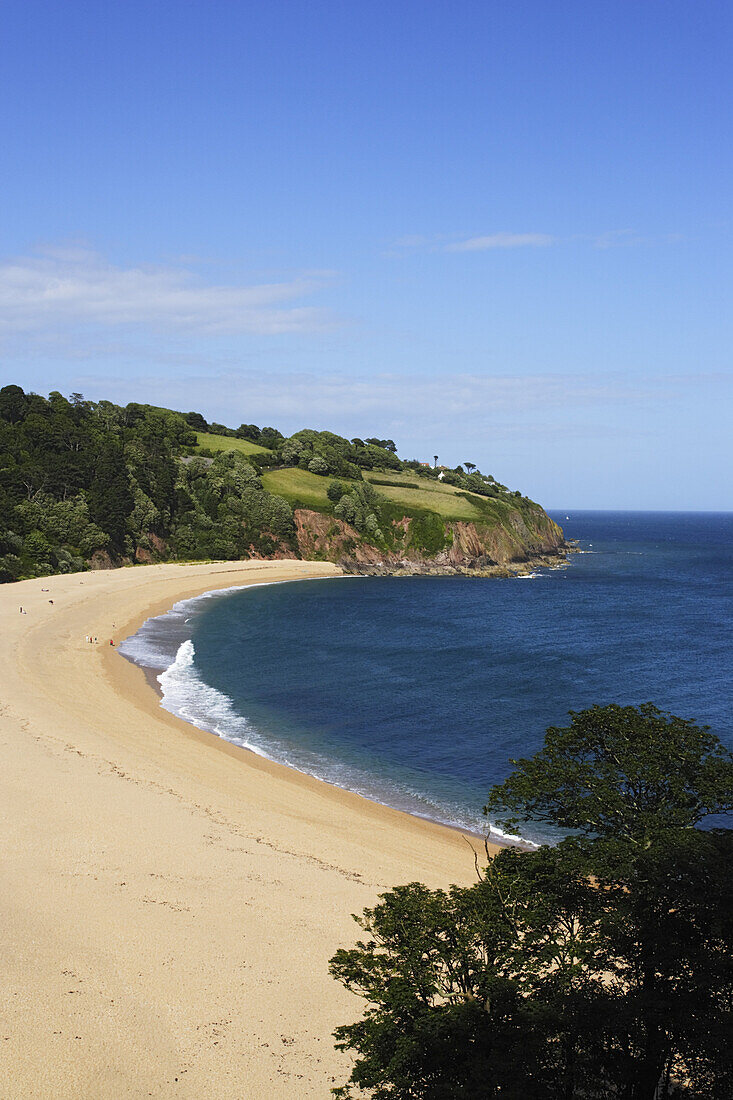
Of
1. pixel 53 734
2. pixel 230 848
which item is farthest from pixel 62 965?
pixel 53 734

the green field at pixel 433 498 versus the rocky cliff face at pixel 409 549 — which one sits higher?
the green field at pixel 433 498

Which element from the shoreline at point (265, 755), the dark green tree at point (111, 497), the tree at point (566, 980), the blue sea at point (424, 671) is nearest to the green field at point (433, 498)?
the blue sea at point (424, 671)

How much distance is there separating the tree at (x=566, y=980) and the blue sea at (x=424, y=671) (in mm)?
16350

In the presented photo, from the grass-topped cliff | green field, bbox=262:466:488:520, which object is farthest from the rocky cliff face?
green field, bbox=262:466:488:520

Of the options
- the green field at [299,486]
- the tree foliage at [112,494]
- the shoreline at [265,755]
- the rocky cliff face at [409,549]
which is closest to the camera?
the shoreline at [265,755]

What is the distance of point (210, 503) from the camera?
125 m

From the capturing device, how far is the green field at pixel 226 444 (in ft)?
496

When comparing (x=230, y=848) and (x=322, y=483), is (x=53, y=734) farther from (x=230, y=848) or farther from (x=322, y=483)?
(x=322, y=483)

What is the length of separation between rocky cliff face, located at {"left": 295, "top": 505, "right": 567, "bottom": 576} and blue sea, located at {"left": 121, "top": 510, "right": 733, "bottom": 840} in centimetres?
2204

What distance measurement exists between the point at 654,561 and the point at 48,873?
5992 inches

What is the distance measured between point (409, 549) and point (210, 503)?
3566 centimetres

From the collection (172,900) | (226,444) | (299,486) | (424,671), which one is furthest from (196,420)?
(172,900)

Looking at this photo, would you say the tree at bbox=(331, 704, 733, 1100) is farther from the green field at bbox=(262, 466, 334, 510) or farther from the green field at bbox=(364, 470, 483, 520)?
the green field at bbox=(364, 470, 483, 520)

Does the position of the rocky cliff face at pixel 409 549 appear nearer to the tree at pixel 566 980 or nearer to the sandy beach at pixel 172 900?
the sandy beach at pixel 172 900
